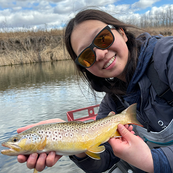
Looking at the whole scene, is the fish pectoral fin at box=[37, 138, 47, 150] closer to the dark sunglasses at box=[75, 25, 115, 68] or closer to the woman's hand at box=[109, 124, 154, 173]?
the woman's hand at box=[109, 124, 154, 173]

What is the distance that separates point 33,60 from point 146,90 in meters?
27.8

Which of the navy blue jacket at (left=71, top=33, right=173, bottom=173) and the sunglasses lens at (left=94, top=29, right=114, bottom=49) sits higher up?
the sunglasses lens at (left=94, top=29, right=114, bottom=49)

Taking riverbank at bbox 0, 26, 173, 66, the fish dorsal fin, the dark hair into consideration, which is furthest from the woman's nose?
riverbank at bbox 0, 26, 173, 66

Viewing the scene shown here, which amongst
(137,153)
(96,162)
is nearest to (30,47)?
(96,162)

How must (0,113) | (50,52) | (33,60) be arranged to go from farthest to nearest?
1. (50,52)
2. (33,60)
3. (0,113)

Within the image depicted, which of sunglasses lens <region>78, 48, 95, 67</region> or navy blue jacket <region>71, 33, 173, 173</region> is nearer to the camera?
navy blue jacket <region>71, 33, 173, 173</region>

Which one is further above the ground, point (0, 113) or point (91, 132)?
point (91, 132)

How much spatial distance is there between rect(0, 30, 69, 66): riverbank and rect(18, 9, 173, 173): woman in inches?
963

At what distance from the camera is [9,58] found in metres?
25.6

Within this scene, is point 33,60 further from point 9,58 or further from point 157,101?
point 157,101

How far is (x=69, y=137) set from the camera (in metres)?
1.51

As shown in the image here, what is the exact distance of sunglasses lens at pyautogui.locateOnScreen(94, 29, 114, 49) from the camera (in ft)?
5.12

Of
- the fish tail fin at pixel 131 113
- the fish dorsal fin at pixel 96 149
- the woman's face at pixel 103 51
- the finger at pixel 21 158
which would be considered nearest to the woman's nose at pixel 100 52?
the woman's face at pixel 103 51

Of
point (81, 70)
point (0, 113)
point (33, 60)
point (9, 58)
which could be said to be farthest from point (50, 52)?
point (81, 70)
